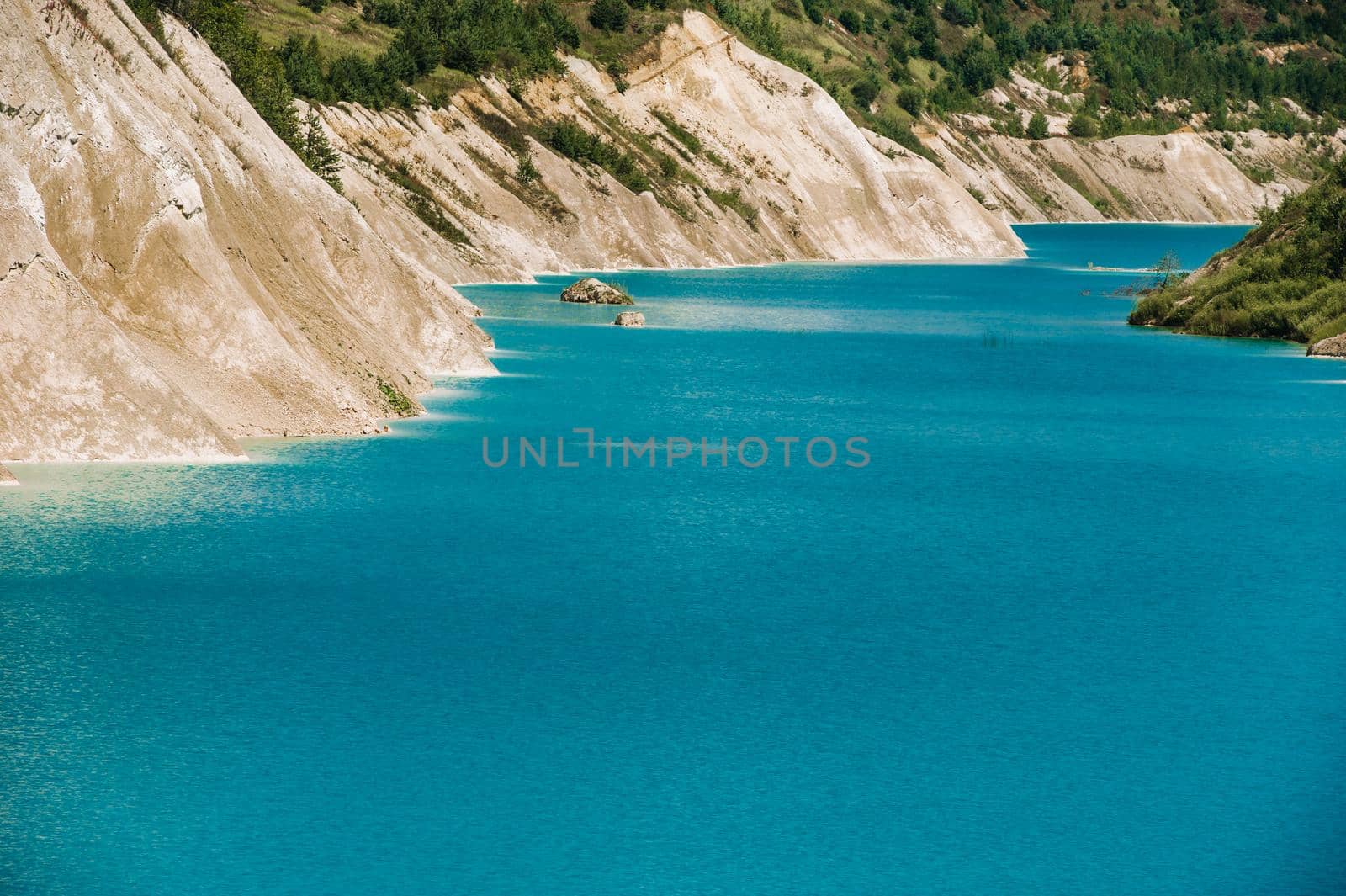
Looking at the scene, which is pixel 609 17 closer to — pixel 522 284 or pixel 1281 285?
pixel 522 284

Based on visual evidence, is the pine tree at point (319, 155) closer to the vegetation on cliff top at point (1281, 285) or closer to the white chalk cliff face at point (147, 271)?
the white chalk cliff face at point (147, 271)

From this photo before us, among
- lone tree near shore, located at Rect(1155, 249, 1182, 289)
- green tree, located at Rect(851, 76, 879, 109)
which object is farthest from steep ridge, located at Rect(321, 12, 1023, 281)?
green tree, located at Rect(851, 76, 879, 109)

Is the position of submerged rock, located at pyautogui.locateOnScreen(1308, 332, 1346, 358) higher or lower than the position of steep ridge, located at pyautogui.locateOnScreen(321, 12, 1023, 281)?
lower

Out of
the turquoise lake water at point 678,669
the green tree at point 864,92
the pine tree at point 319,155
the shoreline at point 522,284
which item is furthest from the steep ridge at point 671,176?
the turquoise lake water at point 678,669

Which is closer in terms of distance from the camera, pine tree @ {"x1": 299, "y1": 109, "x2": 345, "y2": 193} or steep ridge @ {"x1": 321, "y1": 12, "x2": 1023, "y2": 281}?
pine tree @ {"x1": 299, "y1": 109, "x2": 345, "y2": 193}

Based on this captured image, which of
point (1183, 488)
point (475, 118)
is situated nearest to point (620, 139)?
point (475, 118)

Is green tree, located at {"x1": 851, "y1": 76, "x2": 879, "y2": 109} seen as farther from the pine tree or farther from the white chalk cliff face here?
the white chalk cliff face

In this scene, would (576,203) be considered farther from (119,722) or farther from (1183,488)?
(119,722)
